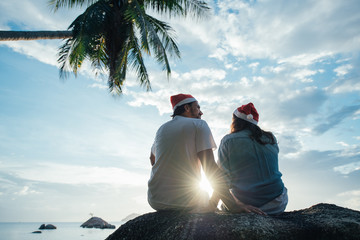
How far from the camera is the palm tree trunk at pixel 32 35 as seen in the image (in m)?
6.88

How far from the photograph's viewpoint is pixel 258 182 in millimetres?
2643

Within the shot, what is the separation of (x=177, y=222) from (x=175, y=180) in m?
0.43

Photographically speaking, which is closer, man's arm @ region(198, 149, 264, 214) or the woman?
man's arm @ region(198, 149, 264, 214)

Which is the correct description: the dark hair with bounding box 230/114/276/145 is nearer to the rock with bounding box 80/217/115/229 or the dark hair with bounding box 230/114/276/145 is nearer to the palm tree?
the palm tree

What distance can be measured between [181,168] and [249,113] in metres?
1.15

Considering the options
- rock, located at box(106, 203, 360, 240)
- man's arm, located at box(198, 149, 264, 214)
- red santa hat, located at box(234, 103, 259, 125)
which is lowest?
rock, located at box(106, 203, 360, 240)

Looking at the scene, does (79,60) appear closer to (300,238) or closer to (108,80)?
(108,80)

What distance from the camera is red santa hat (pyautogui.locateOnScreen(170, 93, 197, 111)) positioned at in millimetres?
2781

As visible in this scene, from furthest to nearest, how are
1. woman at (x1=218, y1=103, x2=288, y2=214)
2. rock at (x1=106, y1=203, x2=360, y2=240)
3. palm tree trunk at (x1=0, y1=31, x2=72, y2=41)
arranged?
1. palm tree trunk at (x1=0, y1=31, x2=72, y2=41)
2. woman at (x1=218, y1=103, x2=288, y2=214)
3. rock at (x1=106, y1=203, x2=360, y2=240)

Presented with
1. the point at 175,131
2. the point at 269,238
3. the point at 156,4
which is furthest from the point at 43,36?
the point at 269,238

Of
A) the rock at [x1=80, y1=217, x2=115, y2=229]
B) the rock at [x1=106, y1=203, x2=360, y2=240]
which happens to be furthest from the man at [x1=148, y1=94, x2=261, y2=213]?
the rock at [x1=80, y1=217, x2=115, y2=229]

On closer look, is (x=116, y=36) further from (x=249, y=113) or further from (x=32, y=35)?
(x=249, y=113)

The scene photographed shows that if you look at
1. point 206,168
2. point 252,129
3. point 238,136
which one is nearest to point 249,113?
point 252,129

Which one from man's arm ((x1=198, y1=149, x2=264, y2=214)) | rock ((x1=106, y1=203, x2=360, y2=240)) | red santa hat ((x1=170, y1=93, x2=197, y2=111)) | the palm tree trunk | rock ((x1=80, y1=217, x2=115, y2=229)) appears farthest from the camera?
rock ((x1=80, y1=217, x2=115, y2=229))
